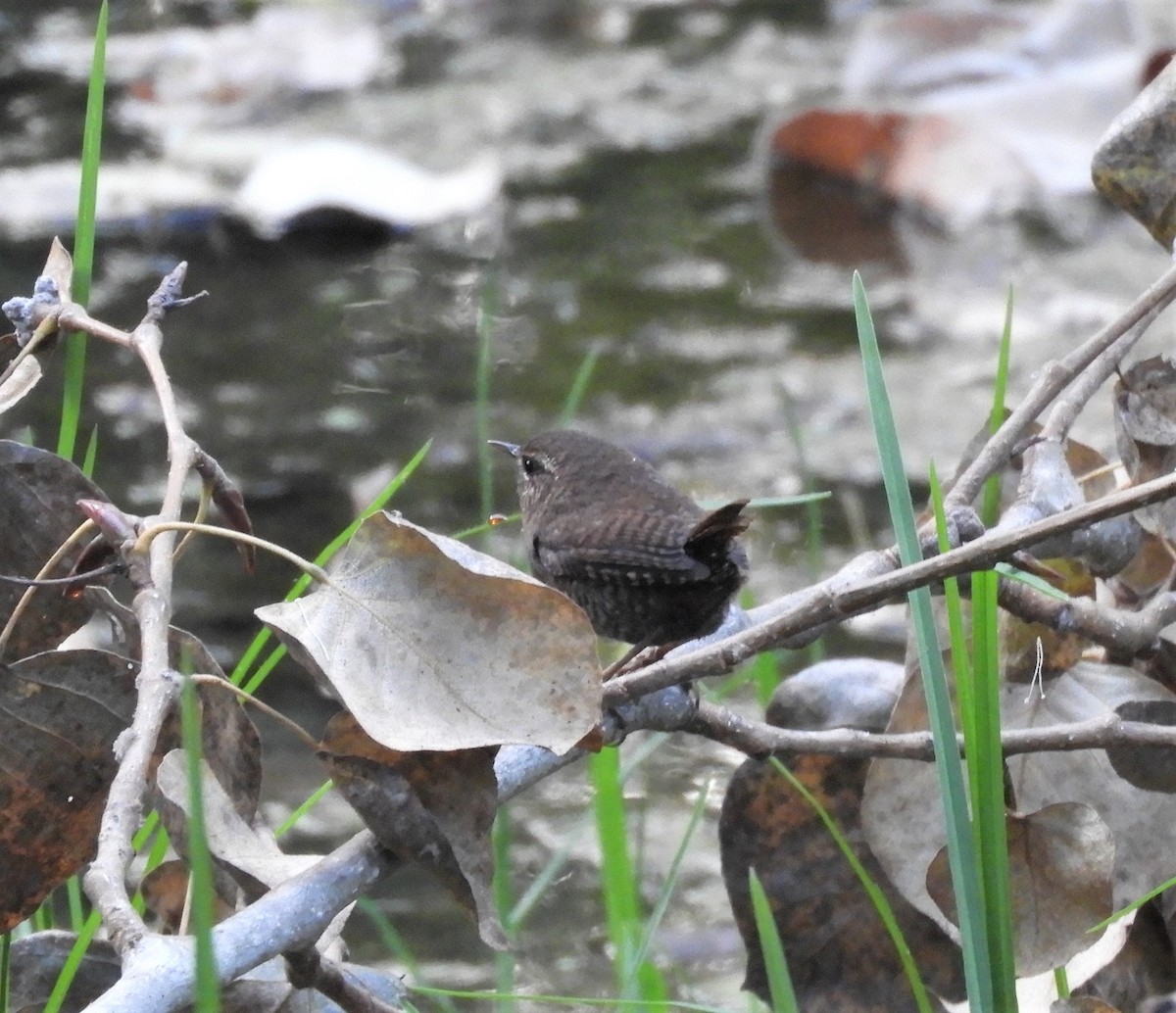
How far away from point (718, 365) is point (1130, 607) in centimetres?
343

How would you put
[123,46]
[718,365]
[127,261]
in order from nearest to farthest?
[718,365], [127,261], [123,46]

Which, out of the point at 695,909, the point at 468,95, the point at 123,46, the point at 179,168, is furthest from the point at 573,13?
the point at 695,909

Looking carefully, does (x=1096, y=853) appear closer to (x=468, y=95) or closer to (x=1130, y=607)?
(x=1130, y=607)

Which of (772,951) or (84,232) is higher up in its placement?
(84,232)

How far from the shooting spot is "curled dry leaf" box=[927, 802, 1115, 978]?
6.48 ft

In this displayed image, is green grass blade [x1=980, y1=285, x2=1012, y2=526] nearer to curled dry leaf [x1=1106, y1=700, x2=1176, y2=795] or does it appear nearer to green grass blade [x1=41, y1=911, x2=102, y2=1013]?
curled dry leaf [x1=1106, y1=700, x2=1176, y2=795]

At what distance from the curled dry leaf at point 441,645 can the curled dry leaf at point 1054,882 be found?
0.61 meters

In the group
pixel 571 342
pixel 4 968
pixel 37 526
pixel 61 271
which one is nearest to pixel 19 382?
pixel 37 526

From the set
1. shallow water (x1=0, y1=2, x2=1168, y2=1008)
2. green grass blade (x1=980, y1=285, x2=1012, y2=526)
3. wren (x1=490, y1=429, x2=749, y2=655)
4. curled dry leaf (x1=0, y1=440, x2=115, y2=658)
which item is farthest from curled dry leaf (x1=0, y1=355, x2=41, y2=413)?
shallow water (x1=0, y1=2, x2=1168, y2=1008)

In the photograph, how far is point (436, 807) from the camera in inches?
67.5

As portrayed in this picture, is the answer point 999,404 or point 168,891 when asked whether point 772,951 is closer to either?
point 168,891

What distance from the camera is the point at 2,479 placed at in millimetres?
1952

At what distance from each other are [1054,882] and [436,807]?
2.36 feet

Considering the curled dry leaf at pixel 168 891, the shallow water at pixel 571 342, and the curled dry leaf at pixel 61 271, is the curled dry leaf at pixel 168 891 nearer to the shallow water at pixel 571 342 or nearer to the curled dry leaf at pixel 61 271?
the curled dry leaf at pixel 61 271
